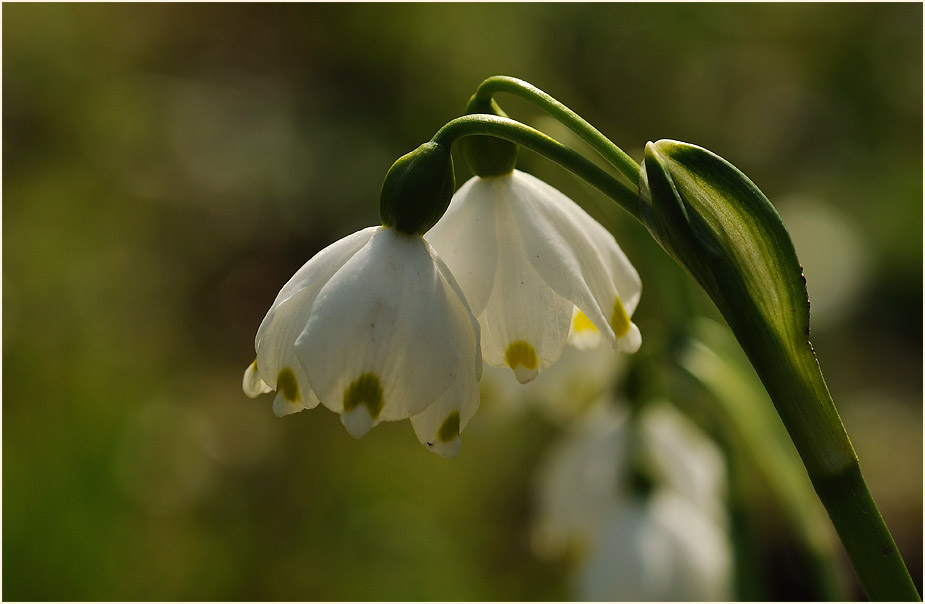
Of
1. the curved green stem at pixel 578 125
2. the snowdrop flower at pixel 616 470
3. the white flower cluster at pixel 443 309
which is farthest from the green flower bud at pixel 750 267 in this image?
the snowdrop flower at pixel 616 470

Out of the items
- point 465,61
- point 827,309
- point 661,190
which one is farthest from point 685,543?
point 465,61

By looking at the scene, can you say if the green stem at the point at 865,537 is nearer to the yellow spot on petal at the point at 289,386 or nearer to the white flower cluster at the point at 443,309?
the white flower cluster at the point at 443,309

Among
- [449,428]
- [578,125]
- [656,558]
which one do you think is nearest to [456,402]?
[449,428]

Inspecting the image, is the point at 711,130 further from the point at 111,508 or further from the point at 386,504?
the point at 111,508

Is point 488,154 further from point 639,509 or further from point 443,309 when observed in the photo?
point 639,509

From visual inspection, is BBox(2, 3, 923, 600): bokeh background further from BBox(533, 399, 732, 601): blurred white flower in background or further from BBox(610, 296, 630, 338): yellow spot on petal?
BBox(610, 296, 630, 338): yellow spot on petal

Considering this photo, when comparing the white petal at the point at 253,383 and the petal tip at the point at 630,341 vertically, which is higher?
the petal tip at the point at 630,341

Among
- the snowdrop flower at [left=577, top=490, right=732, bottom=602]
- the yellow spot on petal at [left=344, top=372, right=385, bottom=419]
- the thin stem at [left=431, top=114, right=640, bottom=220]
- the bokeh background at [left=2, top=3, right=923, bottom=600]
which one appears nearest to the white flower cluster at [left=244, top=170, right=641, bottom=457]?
the yellow spot on petal at [left=344, top=372, right=385, bottom=419]
